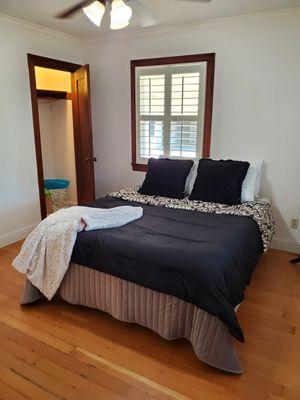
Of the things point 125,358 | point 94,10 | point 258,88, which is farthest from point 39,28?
point 125,358

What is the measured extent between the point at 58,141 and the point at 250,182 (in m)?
3.34

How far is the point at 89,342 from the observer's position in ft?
6.60

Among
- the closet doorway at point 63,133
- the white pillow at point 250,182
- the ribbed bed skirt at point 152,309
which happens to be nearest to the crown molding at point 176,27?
the closet doorway at point 63,133

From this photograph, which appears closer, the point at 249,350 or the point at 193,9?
the point at 249,350

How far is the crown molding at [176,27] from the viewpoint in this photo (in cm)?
297

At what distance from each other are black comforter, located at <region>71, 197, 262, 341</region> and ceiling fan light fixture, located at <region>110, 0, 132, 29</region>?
5.19ft

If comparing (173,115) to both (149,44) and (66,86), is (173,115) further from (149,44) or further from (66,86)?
(66,86)

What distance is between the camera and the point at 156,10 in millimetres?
2955

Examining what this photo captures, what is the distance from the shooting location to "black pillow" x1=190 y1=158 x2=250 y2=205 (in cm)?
298

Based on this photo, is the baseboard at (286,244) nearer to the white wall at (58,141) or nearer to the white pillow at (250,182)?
the white pillow at (250,182)

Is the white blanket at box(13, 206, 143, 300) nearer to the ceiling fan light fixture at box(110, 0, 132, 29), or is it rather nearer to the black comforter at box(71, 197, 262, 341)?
the black comforter at box(71, 197, 262, 341)

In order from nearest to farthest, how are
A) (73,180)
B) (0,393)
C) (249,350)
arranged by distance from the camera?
(0,393) → (249,350) → (73,180)

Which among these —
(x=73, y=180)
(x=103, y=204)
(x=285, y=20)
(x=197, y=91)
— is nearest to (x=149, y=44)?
(x=197, y=91)

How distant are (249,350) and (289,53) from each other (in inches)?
108
